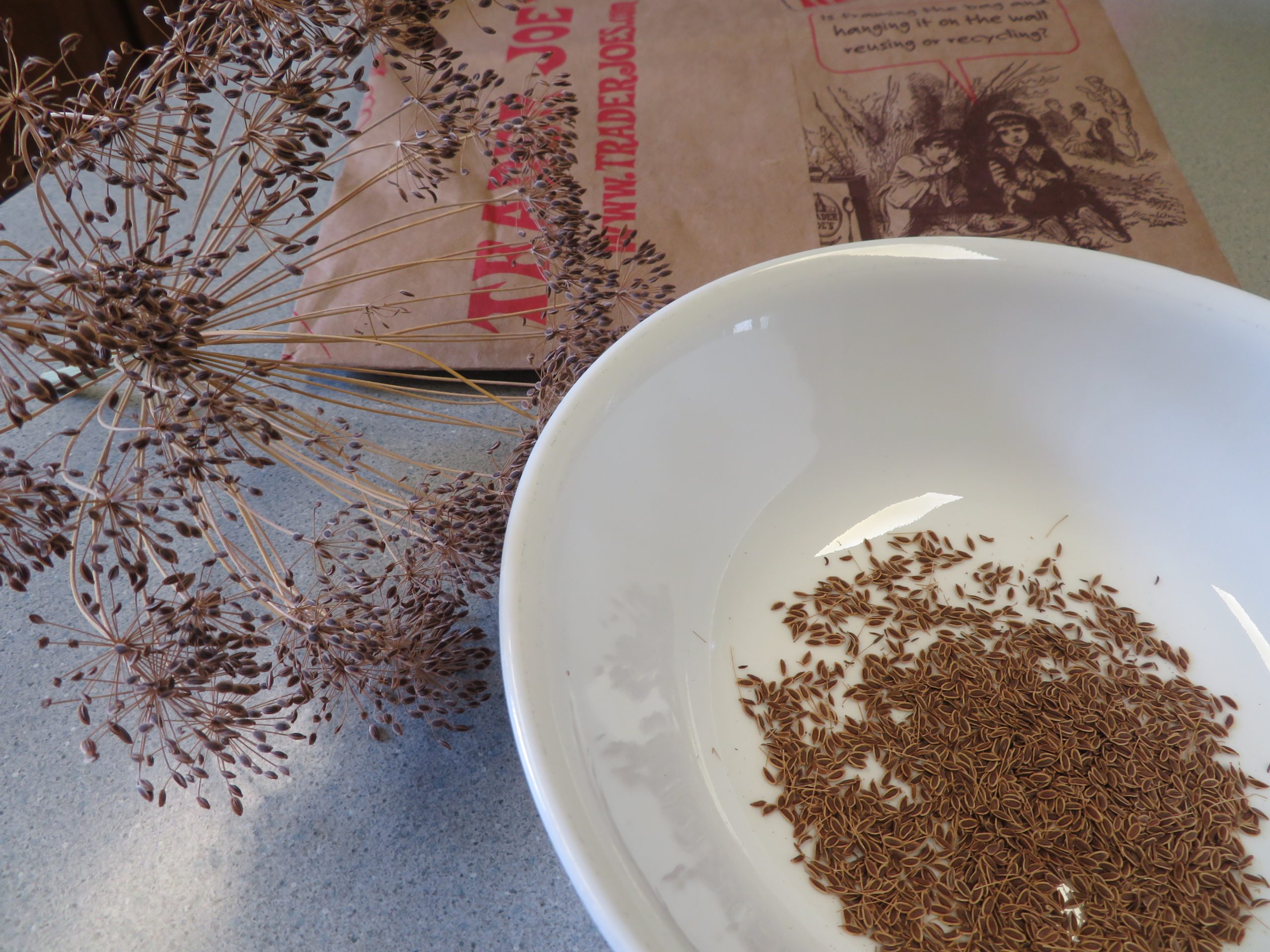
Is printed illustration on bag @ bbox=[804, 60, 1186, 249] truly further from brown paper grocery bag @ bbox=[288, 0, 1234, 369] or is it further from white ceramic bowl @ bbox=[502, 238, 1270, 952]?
white ceramic bowl @ bbox=[502, 238, 1270, 952]

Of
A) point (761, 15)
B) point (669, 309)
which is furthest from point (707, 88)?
point (669, 309)

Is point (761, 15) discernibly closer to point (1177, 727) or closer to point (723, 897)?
point (1177, 727)

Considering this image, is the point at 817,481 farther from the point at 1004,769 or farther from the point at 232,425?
the point at 232,425

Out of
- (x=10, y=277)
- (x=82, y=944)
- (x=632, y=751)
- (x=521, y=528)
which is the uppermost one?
(x=10, y=277)

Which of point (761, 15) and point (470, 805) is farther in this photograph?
point (761, 15)

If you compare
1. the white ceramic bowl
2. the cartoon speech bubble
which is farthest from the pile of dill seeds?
the cartoon speech bubble

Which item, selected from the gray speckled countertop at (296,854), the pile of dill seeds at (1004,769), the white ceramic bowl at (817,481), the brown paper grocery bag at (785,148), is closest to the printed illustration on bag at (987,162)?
the brown paper grocery bag at (785,148)
